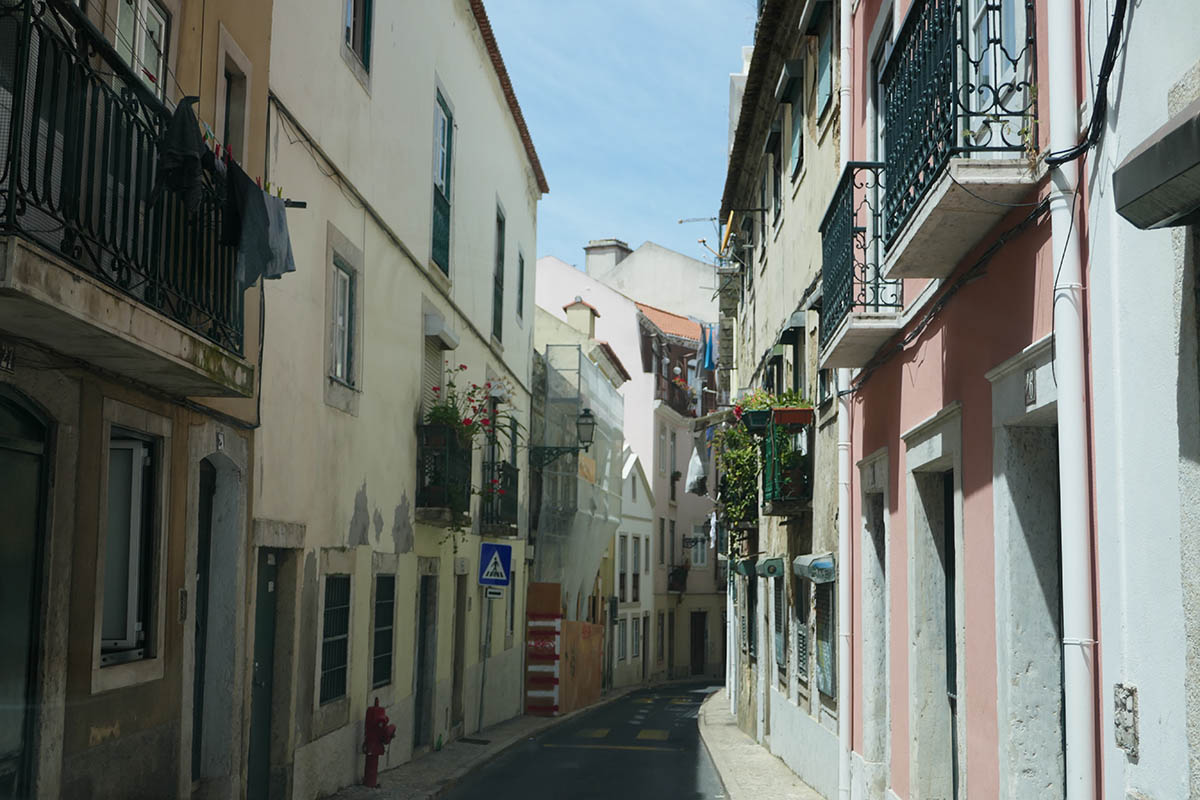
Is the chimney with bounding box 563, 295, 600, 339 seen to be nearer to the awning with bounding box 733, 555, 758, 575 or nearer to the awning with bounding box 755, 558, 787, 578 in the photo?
the awning with bounding box 733, 555, 758, 575

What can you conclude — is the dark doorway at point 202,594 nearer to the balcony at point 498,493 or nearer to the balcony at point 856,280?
the balcony at point 856,280

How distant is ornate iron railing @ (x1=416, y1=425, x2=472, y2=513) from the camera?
16.3 metres

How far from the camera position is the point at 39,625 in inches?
267

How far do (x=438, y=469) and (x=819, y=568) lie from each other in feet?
19.6

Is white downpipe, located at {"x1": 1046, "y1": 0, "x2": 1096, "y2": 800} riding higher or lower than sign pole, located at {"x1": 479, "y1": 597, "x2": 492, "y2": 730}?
higher

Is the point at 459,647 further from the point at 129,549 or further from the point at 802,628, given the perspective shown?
the point at 129,549

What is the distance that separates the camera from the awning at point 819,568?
12.1 meters

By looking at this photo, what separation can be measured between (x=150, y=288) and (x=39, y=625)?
6.16 ft

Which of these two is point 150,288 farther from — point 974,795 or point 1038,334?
point 974,795

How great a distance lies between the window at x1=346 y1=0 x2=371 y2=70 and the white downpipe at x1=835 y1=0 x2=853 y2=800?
5.05m

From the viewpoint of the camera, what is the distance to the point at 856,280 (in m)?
9.36

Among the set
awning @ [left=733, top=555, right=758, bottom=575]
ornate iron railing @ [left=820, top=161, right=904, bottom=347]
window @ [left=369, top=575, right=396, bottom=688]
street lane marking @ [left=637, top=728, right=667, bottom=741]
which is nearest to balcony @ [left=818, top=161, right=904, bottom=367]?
ornate iron railing @ [left=820, top=161, right=904, bottom=347]

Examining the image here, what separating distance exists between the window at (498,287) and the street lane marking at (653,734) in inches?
290

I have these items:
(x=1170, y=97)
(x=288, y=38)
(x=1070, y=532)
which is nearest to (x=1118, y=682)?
(x=1070, y=532)
